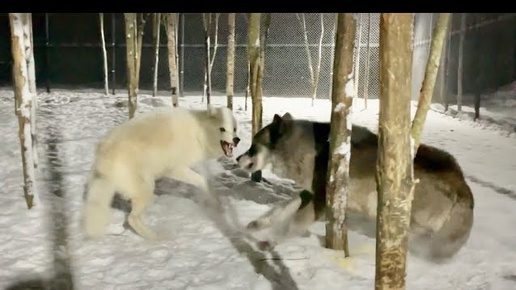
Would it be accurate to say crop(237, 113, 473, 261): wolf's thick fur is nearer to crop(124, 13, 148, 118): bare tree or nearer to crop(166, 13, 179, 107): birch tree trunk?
crop(166, 13, 179, 107): birch tree trunk

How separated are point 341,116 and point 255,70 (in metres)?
0.90

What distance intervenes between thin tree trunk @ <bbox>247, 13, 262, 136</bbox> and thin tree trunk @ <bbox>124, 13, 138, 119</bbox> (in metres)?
0.56

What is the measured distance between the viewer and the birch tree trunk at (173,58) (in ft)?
8.07

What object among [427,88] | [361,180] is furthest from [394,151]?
[361,180]

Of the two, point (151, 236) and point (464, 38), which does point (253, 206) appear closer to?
point (151, 236)

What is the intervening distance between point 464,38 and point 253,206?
4.33 feet

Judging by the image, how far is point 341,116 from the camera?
1929 mm

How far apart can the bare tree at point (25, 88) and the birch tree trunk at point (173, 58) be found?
599 millimetres

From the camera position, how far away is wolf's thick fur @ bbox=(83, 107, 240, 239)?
7.25ft

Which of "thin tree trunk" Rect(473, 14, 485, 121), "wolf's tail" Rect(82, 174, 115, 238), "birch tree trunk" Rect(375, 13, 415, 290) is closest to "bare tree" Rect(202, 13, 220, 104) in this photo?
"wolf's tail" Rect(82, 174, 115, 238)

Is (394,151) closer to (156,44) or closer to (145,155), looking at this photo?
(145,155)

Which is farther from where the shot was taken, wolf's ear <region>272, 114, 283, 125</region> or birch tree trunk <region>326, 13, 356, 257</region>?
wolf's ear <region>272, 114, 283, 125</region>

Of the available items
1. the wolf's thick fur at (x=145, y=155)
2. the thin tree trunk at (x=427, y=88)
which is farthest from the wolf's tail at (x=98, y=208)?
the thin tree trunk at (x=427, y=88)

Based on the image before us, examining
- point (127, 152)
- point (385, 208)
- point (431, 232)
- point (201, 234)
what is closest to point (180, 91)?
point (127, 152)
